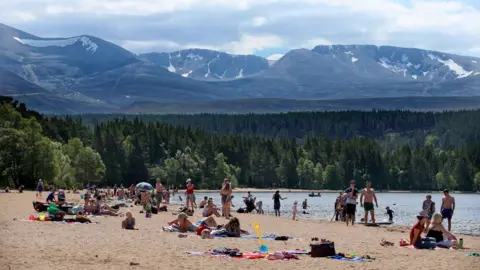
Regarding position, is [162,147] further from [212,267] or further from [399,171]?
[212,267]

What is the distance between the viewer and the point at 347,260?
2423 centimetres

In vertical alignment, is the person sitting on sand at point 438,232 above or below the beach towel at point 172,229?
above

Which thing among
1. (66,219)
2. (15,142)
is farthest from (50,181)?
(66,219)

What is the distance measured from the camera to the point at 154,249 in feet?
83.9

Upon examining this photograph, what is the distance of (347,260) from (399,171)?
168281mm

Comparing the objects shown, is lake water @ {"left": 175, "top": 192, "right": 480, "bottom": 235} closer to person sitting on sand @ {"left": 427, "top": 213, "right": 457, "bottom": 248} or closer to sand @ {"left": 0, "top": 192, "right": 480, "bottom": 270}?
person sitting on sand @ {"left": 427, "top": 213, "right": 457, "bottom": 248}

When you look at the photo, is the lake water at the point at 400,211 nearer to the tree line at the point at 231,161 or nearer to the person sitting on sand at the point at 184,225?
the person sitting on sand at the point at 184,225

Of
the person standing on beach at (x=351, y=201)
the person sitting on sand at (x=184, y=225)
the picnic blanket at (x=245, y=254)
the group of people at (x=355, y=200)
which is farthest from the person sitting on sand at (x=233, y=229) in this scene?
the person standing on beach at (x=351, y=201)

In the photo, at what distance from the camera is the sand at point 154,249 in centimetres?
2197

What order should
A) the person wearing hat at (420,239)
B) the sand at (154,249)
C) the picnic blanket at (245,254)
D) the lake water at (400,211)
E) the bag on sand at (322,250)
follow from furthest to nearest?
1. the lake water at (400,211)
2. the person wearing hat at (420,239)
3. the bag on sand at (322,250)
4. the picnic blanket at (245,254)
5. the sand at (154,249)

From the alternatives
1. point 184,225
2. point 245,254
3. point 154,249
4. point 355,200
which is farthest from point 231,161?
point 245,254

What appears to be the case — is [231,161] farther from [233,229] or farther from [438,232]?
[438,232]

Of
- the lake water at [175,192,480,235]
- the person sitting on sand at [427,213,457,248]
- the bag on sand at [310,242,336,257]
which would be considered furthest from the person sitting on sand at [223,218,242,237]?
the lake water at [175,192,480,235]

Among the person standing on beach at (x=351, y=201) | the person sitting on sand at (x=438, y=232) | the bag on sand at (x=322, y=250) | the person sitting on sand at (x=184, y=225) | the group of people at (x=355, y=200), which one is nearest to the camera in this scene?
the bag on sand at (x=322, y=250)
